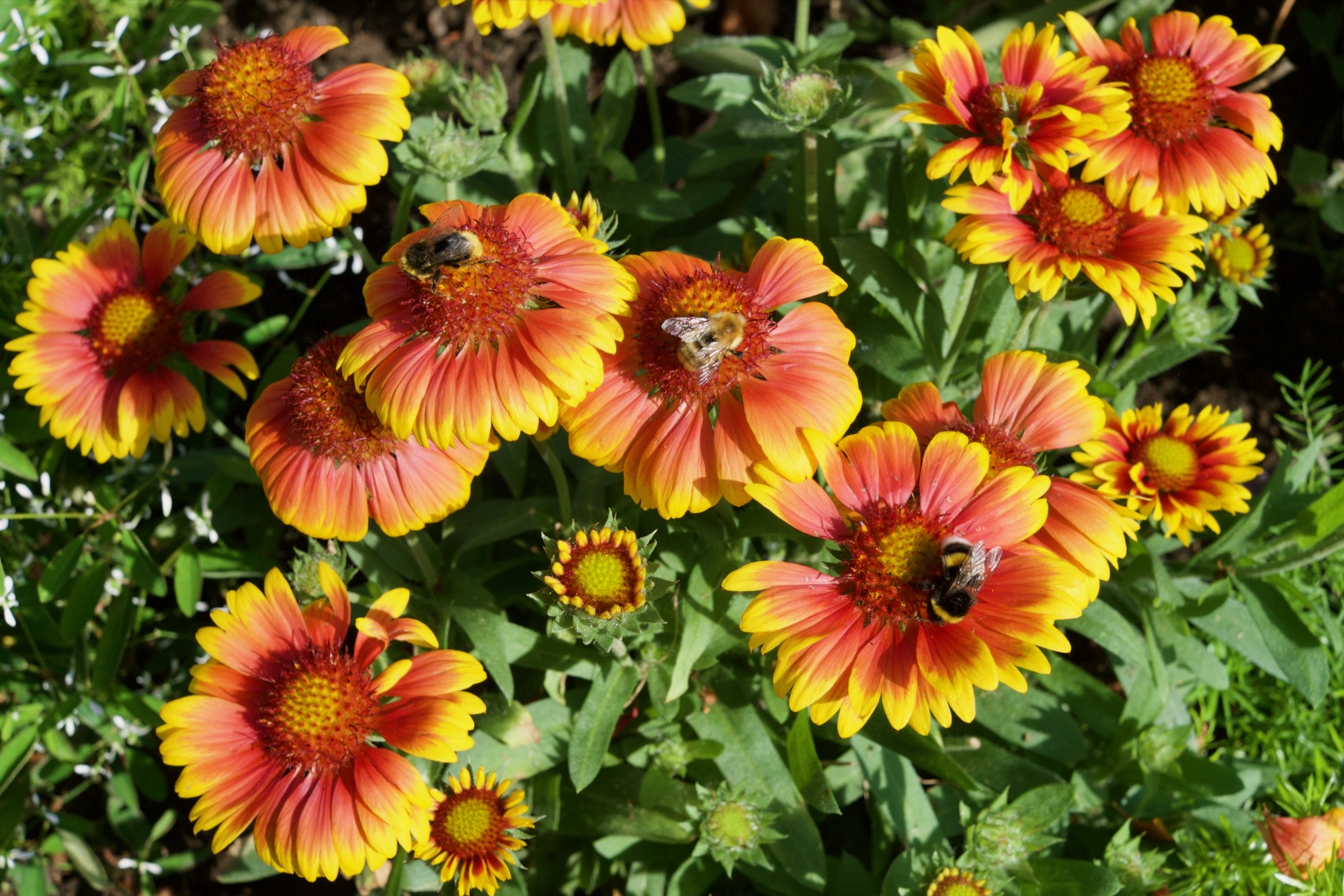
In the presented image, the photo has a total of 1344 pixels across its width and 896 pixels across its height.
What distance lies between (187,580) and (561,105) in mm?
1549

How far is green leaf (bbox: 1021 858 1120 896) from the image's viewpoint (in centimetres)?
207

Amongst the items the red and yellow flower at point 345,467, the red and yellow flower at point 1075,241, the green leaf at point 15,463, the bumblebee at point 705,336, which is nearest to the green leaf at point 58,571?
the green leaf at point 15,463

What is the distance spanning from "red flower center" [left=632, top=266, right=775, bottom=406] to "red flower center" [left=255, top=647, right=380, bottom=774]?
79 centimetres

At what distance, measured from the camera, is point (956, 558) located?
5.13 ft

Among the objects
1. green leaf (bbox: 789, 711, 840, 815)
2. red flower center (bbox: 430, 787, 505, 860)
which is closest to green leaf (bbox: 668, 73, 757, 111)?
green leaf (bbox: 789, 711, 840, 815)

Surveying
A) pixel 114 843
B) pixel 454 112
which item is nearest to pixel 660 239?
pixel 454 112

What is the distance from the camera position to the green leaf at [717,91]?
2.73m

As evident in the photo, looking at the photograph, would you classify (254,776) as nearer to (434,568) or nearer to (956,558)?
(434,568)

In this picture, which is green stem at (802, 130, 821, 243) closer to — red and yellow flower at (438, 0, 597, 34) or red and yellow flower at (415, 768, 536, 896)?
red and yellow flower at (438, 0, 597, 34)

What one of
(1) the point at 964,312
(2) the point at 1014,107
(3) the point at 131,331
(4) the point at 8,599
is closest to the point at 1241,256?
(1) the point at 964,312

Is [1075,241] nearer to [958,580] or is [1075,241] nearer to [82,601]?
[958,580]

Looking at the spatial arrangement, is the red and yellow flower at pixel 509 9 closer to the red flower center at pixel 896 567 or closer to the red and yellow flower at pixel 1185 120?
the red and yellow flower at pixel 1185 120

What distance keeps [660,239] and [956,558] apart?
171cm

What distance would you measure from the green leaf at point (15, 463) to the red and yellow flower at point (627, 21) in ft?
5.82
